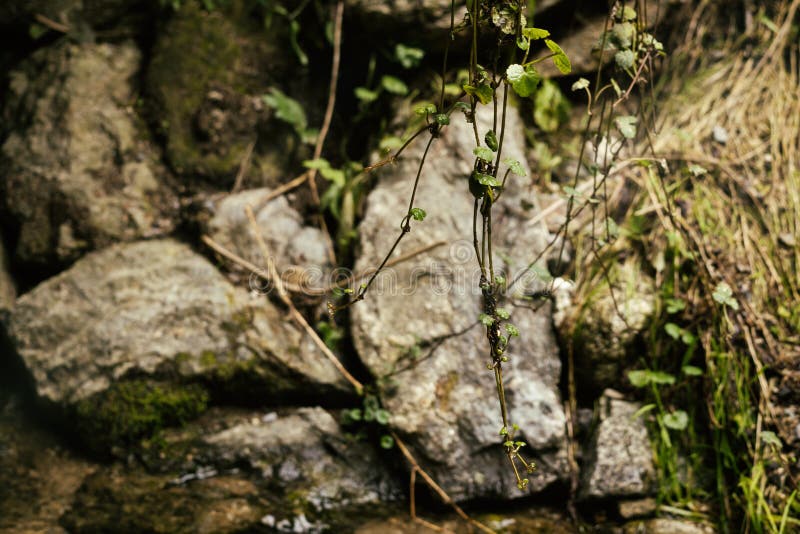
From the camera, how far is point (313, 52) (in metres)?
3.44

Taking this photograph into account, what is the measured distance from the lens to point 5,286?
2.99m

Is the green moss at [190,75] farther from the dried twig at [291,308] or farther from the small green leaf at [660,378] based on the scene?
the small green leaf at [660,378]

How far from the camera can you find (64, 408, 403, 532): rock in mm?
2396

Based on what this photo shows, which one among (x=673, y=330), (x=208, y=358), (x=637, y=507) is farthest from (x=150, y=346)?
(x=673, y=330)

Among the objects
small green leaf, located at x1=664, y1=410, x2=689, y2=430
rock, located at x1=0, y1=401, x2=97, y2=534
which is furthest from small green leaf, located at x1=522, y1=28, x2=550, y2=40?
rock, located at x1=0, y1=401, x2=97, y2=534

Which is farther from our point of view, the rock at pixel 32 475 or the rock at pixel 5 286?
the rock at pixel 5 286

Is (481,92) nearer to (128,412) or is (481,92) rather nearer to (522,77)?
(522,77)

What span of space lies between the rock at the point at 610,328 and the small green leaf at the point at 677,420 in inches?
9.7

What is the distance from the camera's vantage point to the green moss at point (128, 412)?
8.63ft

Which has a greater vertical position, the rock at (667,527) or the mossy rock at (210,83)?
the mossy rock at (210,83)

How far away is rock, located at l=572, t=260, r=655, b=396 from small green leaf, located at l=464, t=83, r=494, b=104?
1.51 m

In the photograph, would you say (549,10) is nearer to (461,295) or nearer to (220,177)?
(461,295)

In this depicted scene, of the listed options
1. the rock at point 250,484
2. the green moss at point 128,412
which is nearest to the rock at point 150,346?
the green moss at point 128,412

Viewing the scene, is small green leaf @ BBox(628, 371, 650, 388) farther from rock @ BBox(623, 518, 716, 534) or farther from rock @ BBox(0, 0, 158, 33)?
rock @ BBox(0, 0, 158, 33)
